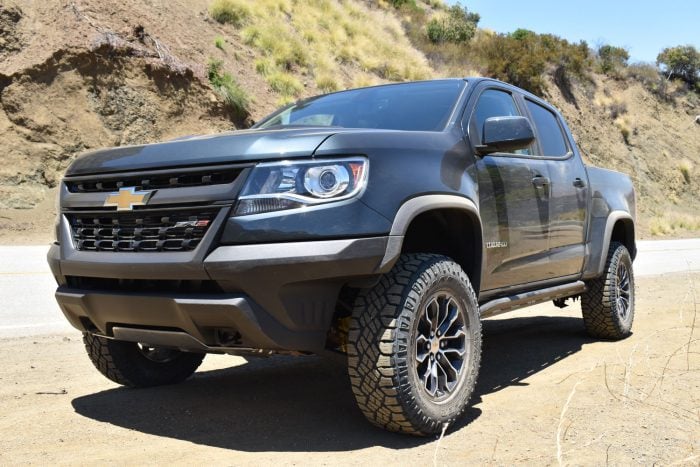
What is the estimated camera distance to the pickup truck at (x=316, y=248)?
3.46m

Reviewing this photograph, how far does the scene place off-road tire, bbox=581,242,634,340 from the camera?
6641 millimetres

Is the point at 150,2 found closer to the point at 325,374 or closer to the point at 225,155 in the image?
the point at 325,374

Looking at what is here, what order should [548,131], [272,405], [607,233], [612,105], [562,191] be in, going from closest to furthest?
[272,405], [562,191], [548,131], [607,233], [612,105]

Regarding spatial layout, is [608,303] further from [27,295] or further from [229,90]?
[229,90]

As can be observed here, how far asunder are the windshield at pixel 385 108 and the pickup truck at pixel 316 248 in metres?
0.03

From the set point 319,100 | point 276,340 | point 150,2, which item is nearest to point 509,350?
point 319,100

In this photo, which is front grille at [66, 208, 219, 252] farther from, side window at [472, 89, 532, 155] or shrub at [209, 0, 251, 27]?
shrub at [209, 0, 251, 27]

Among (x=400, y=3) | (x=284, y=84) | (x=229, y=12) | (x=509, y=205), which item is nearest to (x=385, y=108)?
(x=509, y=205)

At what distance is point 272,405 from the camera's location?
468 centimetres

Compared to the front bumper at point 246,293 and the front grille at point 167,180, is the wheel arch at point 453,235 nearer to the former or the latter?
the front bumper at point 246,293

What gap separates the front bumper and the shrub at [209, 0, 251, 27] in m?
18.2

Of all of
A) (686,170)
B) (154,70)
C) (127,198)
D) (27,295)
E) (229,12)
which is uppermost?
(229,12)

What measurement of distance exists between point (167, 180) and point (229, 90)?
14.4m

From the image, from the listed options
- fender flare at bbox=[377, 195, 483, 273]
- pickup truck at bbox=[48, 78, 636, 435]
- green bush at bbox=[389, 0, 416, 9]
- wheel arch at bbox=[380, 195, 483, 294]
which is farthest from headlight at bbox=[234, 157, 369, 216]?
green bush at bbox=[389, 0, 416, 9]
